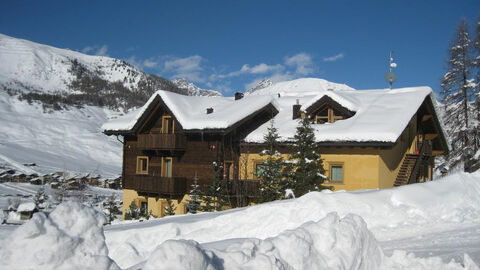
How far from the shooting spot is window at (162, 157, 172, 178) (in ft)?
74.0

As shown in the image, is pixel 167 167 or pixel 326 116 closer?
pixel 326 116

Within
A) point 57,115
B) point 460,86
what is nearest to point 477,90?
point 460,86

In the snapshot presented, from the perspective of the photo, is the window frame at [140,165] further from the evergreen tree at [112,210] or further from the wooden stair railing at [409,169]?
the wooden stair railing at [409,169]

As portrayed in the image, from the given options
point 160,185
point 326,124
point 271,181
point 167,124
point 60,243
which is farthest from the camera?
point 167,124

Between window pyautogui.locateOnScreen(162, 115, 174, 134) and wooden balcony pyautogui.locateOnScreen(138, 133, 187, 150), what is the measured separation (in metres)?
1.09

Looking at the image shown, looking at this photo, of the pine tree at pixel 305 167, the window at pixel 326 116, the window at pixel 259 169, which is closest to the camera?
the pine tree at pixel 305 167

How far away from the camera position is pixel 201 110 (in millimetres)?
22688

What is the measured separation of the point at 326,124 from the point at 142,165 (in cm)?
1082

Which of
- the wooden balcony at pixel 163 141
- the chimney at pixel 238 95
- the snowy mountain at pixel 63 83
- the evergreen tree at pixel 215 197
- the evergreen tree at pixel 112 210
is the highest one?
the snowy mountain at pixel 63 83

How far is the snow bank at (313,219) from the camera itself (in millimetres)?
9445

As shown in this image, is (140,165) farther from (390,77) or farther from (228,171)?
(390,77)

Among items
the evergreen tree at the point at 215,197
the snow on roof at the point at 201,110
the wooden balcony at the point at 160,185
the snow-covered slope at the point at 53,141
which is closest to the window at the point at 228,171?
the evergreen tree at the point at 215,197

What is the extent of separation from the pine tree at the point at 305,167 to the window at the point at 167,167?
797 centimetres

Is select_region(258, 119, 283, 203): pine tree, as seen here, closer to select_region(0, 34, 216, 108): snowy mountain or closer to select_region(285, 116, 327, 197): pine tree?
select_region(285, 116, 327, 197): pine tree
